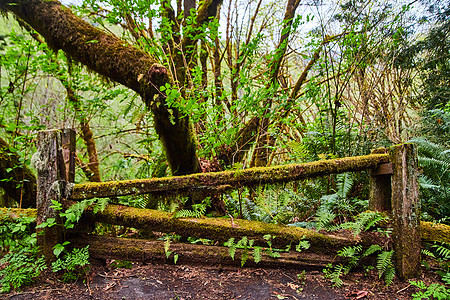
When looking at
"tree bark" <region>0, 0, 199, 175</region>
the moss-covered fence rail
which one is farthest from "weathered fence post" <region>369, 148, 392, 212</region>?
"tree bark" <region>0, 0, 199, 175</region>

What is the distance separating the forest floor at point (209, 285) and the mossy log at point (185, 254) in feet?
0.25

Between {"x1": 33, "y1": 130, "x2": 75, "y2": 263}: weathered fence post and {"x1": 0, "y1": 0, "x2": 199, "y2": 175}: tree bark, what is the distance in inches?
48.8

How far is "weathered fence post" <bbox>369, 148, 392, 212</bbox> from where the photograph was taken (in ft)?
8.92

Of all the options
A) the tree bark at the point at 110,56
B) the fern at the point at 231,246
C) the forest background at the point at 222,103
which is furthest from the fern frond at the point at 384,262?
the tree bark at the point at 110,56

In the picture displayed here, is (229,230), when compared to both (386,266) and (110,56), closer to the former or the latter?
(386,266)

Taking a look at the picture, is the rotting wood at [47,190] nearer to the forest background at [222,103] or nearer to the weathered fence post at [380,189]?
the forest background at [222,103]

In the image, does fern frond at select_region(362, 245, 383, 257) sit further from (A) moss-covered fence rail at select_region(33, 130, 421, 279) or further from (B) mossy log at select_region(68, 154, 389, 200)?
(B) mossy log at select_region(68, 154, 389, 200)

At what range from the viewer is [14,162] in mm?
3961

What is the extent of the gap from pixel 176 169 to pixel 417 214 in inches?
123

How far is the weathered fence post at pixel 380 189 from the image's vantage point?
8.92ft

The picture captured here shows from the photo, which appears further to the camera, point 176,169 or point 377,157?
point 176,169

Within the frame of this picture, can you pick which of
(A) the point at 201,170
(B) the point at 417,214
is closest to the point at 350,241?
(B) the point at 417,214

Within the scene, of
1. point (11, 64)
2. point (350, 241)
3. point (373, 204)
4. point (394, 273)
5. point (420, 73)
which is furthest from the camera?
point (420, 73)

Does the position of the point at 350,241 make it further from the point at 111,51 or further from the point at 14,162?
the point at 14,162
